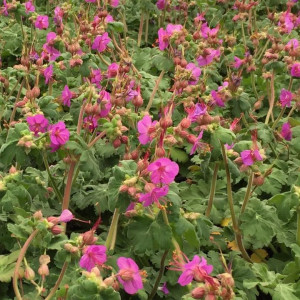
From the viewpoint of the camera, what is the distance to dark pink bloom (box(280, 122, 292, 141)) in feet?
10.3

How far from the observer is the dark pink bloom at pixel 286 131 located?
10.3 feet

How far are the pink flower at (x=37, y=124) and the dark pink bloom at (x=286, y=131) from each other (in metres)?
1.39

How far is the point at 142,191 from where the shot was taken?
180cm

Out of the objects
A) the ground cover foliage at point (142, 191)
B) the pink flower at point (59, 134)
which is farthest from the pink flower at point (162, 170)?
the pink flower at point (59, 134)

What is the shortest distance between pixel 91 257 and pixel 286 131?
1.79m

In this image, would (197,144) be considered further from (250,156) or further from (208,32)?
(208,32)

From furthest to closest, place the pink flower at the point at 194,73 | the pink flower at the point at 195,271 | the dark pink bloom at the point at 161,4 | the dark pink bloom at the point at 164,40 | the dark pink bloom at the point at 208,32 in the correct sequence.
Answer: the dark pink bloom at the point at 161,4
the dark pink bloom at the point at 208,32
the dark pink bloom at the point at 164,40
the pink flower at the point at 194,73
the pink flower at the point at 195,271

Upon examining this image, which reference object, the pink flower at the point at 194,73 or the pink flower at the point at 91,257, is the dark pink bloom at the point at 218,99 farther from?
the pink flower at the point at 91,257

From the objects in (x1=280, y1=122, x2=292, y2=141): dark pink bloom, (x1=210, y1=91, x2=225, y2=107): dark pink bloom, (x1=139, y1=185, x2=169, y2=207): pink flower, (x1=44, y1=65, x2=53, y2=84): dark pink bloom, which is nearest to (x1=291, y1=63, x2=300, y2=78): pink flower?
(x1=280, y1=122, x2=292, y2=141): dark pink bloom

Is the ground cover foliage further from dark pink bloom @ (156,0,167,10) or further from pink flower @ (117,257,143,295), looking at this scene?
dark pink bloom @ (156,0,167,10)

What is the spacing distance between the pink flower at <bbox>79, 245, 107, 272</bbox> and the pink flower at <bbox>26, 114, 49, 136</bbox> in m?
0.88

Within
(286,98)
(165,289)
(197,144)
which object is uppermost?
(197,144)

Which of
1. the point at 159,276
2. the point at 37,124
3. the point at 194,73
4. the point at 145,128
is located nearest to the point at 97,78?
the point at 194,73

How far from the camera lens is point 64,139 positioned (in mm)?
2172
